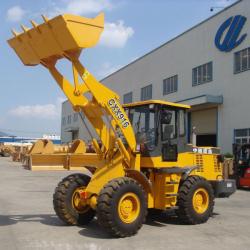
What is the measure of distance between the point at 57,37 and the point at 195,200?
4.73 metres

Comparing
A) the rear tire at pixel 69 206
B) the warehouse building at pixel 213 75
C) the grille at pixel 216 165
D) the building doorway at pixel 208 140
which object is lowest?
the rear tire at pixel 69 206

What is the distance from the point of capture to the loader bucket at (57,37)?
8.14 metres

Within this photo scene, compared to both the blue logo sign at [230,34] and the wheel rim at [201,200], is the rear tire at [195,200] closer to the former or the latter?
the wheel rim at [201,200]

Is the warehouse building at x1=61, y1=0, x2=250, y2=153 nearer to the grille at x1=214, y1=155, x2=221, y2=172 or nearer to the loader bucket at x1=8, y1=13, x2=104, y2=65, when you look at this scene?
the grille at x1=214, y1=155, x2=221, y2=172

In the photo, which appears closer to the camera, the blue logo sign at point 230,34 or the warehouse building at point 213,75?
the warehouse building at point 213,75

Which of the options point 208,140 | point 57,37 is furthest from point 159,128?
point 208,140

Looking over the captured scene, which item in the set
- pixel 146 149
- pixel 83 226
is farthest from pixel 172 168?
pixel 83 226

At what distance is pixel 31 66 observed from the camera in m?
9.39

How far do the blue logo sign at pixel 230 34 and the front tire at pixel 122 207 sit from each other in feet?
72.1

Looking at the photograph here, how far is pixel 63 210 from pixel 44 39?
3.52 meters

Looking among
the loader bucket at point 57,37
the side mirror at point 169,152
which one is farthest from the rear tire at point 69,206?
the loader bucket at point 57,37

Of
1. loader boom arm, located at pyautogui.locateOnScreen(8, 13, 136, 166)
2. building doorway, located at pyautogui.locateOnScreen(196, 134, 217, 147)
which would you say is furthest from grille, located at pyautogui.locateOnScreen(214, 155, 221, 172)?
building doorway, located at pyautogui.locateOnScreen(196, 134, 217, 147)

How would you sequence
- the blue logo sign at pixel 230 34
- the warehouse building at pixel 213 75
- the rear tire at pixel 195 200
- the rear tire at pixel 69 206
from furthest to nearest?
the blue logo sign at pixel 230 34, the warehouse building at pixel 213 75, the rear tire at pixel 195 200, the rear tire at pixel 69 206

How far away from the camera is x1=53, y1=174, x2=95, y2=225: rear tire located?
924cm
